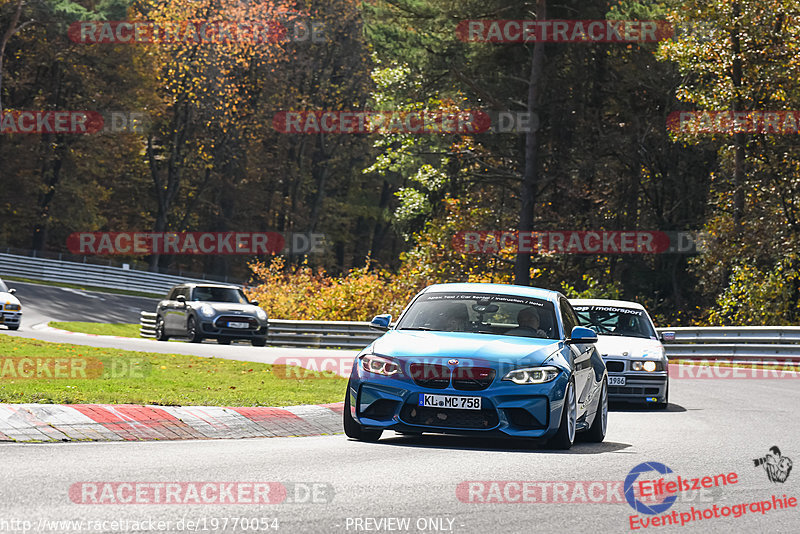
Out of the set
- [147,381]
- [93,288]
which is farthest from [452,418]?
[93,288]

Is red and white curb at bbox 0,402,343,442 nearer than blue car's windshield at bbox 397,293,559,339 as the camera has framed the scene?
Yes

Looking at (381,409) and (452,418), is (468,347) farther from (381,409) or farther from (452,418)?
(381,409)

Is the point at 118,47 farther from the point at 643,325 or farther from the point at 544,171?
the point at 643,325

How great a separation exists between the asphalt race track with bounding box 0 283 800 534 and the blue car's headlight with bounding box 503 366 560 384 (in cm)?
67

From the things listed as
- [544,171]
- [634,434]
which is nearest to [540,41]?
[544,171]

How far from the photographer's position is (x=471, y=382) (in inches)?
422

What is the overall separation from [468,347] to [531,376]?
2.07ft

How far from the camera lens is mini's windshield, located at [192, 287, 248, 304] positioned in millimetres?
32750

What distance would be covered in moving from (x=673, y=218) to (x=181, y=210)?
4160 centimetres

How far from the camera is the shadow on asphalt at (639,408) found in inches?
672

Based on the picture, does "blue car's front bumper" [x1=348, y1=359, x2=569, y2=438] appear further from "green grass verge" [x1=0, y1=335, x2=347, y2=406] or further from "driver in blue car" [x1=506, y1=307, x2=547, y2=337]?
"green grass verge" [x1=0, y1=335, x2=347, y2=406]

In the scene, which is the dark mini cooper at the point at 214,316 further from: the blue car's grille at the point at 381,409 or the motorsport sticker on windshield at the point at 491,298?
the blue car's grille at the point at 381,409

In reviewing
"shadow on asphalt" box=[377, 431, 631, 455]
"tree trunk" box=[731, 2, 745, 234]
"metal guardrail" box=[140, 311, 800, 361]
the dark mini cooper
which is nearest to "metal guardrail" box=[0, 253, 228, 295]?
"metal guardrail" box=[140, 311, 800, 361]

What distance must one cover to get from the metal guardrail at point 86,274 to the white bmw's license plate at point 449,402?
172ft
